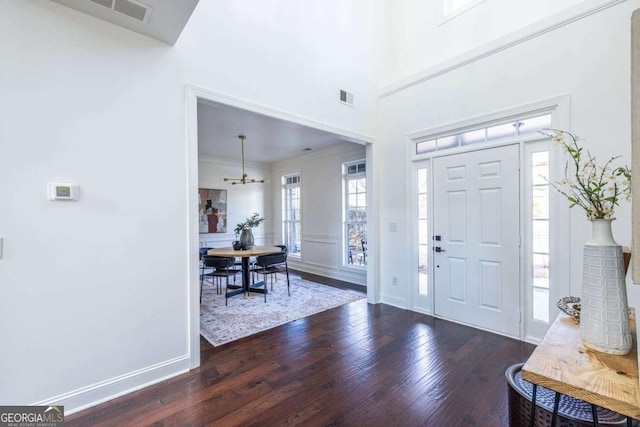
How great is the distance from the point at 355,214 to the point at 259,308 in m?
2.70

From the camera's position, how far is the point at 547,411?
124 cm

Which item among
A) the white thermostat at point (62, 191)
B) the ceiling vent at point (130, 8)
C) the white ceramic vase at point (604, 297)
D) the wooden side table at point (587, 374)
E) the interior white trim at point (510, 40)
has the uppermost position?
the interior white trim at point (510, 40)

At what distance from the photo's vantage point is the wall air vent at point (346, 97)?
12.7 ft

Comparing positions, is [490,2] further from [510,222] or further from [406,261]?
[406,261]

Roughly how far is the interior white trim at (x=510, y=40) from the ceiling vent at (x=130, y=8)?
3.17 m

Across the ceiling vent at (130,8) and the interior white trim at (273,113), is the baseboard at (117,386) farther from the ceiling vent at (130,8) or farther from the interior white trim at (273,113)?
the ceiling vent at (130,8)

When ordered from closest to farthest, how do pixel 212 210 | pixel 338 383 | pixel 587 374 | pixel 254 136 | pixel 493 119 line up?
pixel 587 374
pixel 338 383
pixel 493 119
pixel 254 136
pixel 212 210

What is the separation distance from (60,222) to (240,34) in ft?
7.53

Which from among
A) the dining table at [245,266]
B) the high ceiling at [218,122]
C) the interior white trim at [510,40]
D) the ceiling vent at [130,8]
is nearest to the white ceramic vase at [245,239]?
the dining table at [245,266]

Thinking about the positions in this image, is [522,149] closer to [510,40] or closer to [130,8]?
[510,40]

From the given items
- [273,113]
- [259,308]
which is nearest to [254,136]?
[273,113]

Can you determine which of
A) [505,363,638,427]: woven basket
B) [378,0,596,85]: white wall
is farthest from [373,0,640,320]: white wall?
[505,363,638,427]: woven basket

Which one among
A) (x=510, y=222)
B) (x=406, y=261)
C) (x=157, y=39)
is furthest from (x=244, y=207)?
(x=510, y=222)

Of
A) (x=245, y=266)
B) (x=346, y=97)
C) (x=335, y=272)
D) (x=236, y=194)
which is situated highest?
(x=346, y=97)
